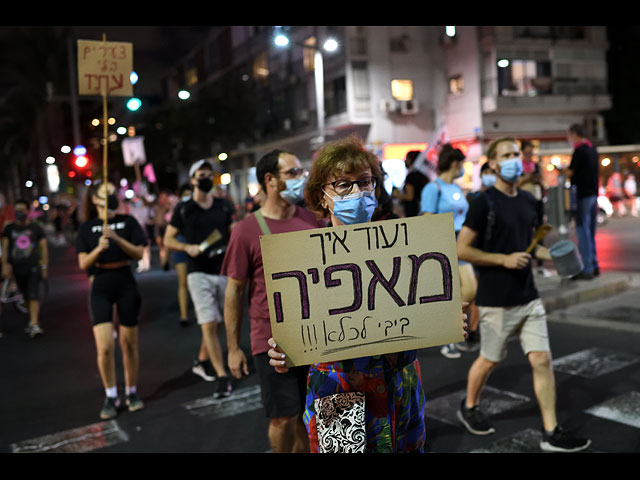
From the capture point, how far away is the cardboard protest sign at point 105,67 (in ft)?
17.2

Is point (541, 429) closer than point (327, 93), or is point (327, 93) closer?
point (541, 429)

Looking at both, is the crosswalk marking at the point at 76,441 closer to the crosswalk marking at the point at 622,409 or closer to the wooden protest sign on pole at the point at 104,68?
the wooden protest sign on pole at the point at 104,68

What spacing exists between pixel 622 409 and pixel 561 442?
1.08 meters

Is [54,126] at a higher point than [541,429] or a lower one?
higher

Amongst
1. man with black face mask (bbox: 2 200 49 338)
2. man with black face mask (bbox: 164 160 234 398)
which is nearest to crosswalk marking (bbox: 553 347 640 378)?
man with black face mask (bbox: 164 160 234 398)

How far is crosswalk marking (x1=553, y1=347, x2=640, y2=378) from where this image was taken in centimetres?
605

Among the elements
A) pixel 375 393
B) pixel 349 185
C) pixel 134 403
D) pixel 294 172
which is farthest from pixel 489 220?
pixel 134 403

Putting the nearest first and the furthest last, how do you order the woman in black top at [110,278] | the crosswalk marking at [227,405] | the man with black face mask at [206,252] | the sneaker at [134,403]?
the crosswalk marking at [227,405]
the woman in black top at [110,278]
the sneaker at [134,403]
the man with black face mask at [206,252]

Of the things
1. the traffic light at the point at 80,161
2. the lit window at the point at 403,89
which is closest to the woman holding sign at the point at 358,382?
the traffic light at the point at 80,161

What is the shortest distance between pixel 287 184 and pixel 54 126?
56.6 meters

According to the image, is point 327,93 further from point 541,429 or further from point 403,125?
point 541,429

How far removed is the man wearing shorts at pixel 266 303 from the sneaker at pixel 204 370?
3116 mm

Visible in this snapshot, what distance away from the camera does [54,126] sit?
55281 mm
